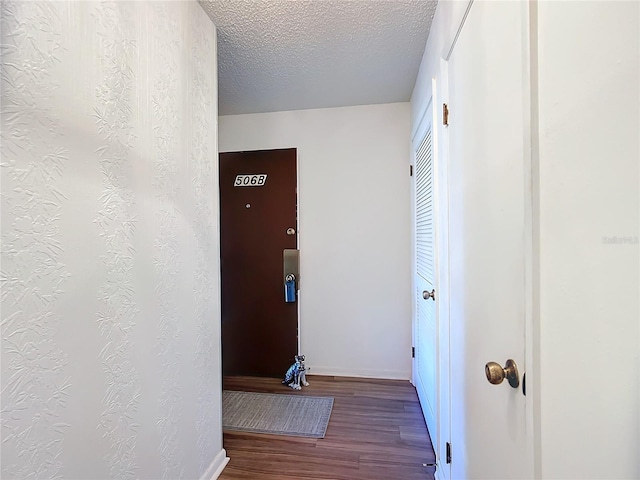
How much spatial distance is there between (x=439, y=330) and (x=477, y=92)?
1.11 m

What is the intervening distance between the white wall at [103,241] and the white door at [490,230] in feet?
3.69

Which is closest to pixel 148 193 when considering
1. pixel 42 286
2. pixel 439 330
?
pixel 42 286

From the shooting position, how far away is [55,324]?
0.81 meters

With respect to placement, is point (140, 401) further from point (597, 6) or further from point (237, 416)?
point (597, 6)

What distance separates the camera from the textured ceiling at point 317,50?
1.57 m

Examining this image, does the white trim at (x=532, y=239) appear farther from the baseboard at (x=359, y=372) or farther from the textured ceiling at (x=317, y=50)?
the baseboard at (x=359, y=372)

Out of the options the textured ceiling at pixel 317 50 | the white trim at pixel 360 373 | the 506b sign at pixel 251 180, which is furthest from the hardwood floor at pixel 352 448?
the textured ceiling at pixel 317 50

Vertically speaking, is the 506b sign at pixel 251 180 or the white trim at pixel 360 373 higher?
the 506b sign at pixel 251 180

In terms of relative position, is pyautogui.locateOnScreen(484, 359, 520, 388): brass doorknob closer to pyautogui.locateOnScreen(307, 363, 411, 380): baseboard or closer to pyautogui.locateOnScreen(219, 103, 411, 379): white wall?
pyautogui.locateOnScreen(219, 103, 411, 379): white wall

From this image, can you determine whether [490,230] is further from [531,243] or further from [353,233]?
[353,233]

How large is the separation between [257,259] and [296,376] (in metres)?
1.07

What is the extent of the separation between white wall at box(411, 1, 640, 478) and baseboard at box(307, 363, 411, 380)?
7.30 ft

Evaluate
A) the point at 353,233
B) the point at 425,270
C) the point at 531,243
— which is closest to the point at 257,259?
the point at 353,233

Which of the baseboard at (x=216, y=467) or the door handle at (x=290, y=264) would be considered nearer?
the baseboard at (x=216, y=467)
